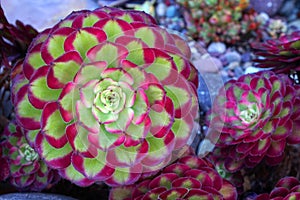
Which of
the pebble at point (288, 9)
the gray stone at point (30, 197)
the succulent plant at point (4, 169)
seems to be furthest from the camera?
the pebble at point (288, 9)

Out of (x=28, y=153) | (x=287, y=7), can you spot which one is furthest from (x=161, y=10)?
(x=28, y=153)

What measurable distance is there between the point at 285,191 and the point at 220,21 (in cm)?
145

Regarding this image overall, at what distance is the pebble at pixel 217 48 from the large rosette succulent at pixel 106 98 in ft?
4.73

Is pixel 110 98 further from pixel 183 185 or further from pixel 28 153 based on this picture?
pixel 28 153

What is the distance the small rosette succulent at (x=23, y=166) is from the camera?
92cm

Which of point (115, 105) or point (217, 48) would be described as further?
point (217, 48)

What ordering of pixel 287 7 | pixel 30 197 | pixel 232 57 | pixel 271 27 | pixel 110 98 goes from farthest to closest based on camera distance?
pixel 287 7 < pixel 271 27 < pixel 232 57 < pixel 30 197 < pixel 110 98

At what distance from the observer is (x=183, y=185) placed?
76 centimetres

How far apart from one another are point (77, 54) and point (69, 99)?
0.18 ft

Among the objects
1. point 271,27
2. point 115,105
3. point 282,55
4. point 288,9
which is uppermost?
point 288,9

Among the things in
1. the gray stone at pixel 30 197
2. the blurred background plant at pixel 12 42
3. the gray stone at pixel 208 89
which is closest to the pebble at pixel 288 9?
the gray stone at pixel 208 89

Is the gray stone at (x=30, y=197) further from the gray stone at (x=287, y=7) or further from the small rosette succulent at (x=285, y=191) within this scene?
the gray stone at (x=287, y=7)

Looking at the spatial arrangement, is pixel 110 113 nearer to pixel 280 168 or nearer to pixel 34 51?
pixel 34 51

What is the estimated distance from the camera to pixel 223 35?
2.17 meters
